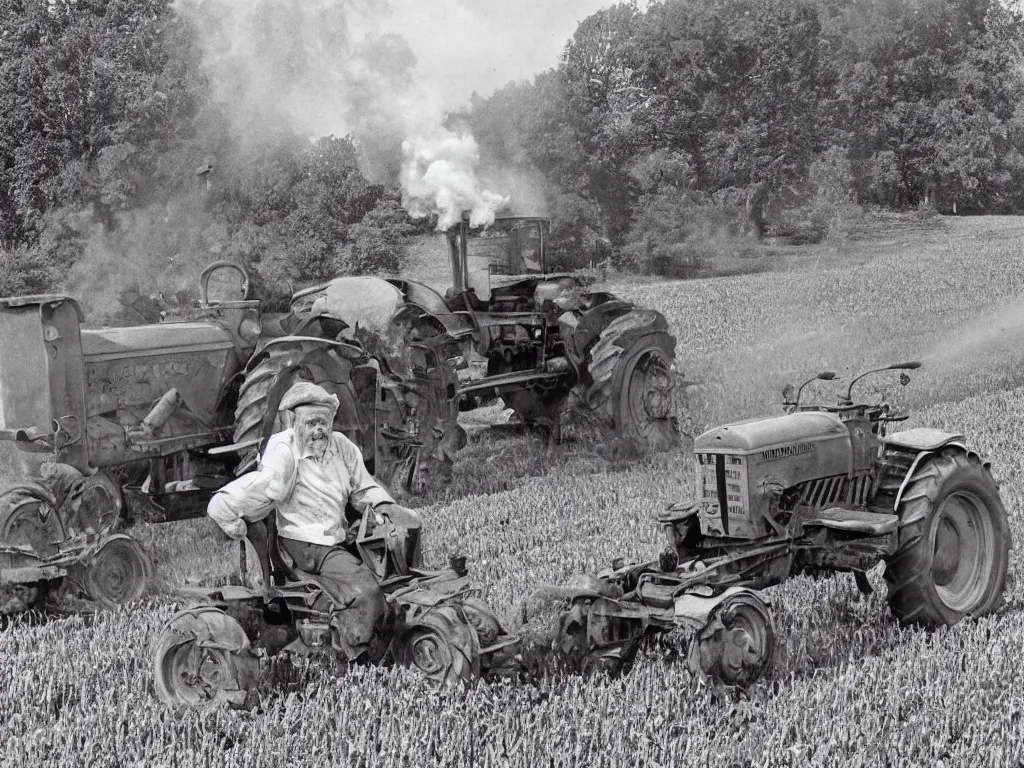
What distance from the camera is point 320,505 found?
19.4 ft

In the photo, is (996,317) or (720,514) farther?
(996,317)

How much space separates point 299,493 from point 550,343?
6.83 m

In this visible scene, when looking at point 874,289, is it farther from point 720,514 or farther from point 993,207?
point 720,514

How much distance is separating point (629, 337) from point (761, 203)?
22243mm

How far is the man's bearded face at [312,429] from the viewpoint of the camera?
19.4 ft

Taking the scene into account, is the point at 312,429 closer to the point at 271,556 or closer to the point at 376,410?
the point at 271,556

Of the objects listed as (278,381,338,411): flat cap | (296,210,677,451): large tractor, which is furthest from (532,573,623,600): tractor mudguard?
(296,210,677,451): large tractor

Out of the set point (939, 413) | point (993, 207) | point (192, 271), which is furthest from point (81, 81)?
point (993, 207)

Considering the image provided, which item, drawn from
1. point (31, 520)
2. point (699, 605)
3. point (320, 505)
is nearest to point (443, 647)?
point (320, 505)

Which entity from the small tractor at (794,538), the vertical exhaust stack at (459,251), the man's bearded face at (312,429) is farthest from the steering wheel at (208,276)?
the small tractor at (794,538)

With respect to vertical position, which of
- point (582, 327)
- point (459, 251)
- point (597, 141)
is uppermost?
point (597, 141)

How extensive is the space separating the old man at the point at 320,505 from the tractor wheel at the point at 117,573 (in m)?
1.86

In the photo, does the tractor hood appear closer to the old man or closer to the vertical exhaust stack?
the old man

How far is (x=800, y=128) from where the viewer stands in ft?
109
